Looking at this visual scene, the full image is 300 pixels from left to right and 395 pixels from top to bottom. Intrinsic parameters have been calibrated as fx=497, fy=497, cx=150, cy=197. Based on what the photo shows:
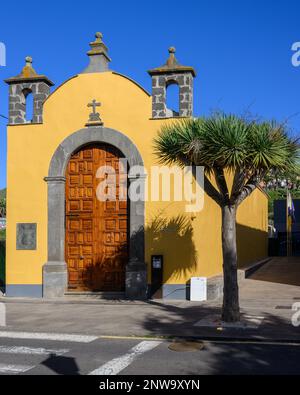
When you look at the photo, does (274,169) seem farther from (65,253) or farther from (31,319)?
(65,253)

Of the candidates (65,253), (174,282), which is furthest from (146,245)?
(65,253)

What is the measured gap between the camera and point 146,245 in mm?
15227

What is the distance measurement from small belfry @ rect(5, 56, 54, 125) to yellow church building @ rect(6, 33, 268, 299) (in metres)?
0.03

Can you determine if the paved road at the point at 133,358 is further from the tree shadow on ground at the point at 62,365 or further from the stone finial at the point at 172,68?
the stone finial at the point at 172,68

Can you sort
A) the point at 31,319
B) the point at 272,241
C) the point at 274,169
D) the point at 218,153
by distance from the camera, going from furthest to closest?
the point at 272,241 < the point at 31,319 < the point at 274,169 < the point at 218,153

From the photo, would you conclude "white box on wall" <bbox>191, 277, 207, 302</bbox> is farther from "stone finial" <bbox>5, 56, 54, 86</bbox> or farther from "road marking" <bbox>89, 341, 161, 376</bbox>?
"stone finial" <bbox>5, 56, 54, 86</bbox>

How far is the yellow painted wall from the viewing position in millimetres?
15023

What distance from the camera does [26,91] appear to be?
16.8 metres

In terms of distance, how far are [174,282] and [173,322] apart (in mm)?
3680

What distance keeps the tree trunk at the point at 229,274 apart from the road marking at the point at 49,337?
Result: 2.96 metres

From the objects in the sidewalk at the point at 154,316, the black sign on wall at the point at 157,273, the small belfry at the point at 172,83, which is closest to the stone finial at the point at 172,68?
the small belfry at the point at 172,83

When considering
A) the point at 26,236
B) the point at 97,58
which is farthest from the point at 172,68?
the point at 26,236

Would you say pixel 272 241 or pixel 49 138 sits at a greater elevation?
pixel 49 138

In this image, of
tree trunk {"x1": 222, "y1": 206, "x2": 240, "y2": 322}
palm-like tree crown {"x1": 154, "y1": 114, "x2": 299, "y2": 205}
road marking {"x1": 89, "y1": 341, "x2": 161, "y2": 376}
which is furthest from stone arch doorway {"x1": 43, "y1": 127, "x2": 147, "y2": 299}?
road marking {"x1": 89, "y1": 341, "x2": 161, "y2": 376}
